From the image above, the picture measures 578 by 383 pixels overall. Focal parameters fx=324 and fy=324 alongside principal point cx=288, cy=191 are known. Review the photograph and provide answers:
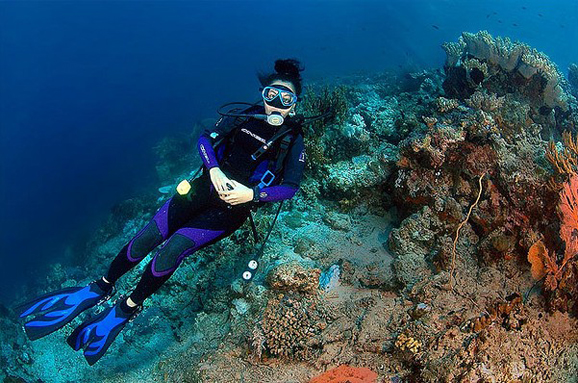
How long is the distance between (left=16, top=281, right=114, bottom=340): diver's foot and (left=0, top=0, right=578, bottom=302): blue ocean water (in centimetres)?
594

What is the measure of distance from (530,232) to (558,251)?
0.29m

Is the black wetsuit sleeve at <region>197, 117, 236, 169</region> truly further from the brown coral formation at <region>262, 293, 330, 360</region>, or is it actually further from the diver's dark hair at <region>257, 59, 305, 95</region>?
the brown coral formation at <region>262, 293, 330, 360</region>

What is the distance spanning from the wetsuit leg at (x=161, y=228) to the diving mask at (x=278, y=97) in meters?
1.25

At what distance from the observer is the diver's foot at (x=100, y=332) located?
3508mm

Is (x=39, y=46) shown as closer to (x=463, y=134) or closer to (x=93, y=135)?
(x=93, y=135)

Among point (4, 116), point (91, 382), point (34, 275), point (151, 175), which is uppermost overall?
point (91, 382)

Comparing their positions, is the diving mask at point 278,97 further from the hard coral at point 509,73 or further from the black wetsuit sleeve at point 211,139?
the hard coral at point 509,73

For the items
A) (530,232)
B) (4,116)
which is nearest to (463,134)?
(530,232)

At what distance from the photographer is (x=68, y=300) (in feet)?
12.4

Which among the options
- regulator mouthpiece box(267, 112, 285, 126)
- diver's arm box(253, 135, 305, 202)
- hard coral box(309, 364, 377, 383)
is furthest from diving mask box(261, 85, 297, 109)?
hard coral box(309, 364, 377, 383)

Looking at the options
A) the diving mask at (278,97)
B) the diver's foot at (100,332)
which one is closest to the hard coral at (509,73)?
the diving mask at (278,97)

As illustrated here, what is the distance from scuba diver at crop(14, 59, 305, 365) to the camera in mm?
3609

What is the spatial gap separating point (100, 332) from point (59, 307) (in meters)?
0.61

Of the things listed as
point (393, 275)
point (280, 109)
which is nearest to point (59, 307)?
point (280, 109)
